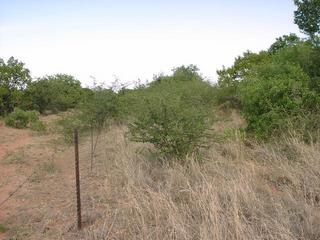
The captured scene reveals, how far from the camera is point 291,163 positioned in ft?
20.2

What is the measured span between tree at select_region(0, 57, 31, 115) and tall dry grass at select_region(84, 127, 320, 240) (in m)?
16.1

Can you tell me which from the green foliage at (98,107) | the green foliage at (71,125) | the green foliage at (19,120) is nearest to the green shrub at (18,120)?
the green foliage at (19,120)

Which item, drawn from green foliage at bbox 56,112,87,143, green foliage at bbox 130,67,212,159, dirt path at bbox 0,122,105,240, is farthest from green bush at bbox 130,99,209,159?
green foliage at bbox 56,112,87,143

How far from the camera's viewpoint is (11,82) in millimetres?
21828

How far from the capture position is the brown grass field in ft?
13.9

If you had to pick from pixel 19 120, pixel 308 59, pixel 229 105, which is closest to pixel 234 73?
pixel 229 105

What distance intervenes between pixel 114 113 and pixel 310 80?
17.5 ft

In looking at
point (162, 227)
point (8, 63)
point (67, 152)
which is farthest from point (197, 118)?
point (8, 63)

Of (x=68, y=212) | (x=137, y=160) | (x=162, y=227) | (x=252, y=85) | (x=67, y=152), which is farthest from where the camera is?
(x=67, y=152)

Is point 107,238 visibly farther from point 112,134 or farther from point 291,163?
point 112,134

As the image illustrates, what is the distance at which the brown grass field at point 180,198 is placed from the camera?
4.23 metres

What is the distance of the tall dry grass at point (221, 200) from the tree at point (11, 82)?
16.1 m

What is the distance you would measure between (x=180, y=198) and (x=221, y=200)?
63 centimetres

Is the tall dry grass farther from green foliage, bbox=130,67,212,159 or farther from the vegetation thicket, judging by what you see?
the vegetation thicket
